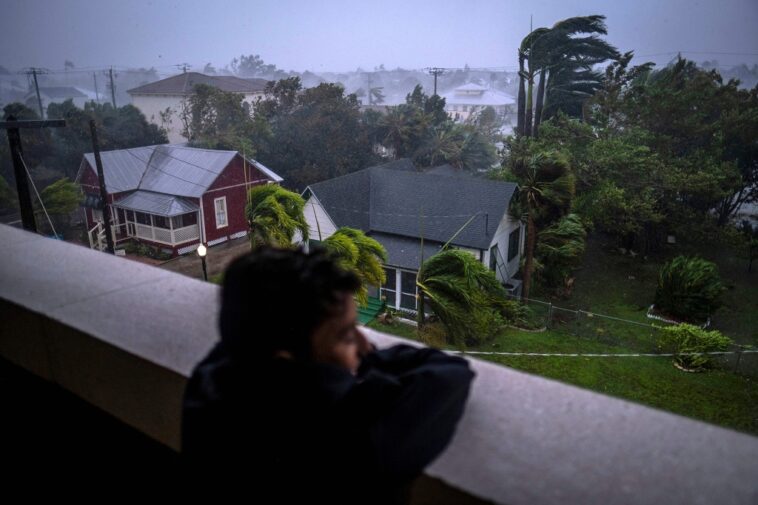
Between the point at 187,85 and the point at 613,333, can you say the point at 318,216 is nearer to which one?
the point at 613,333

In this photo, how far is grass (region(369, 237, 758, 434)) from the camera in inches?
332

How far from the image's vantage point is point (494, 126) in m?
32.8

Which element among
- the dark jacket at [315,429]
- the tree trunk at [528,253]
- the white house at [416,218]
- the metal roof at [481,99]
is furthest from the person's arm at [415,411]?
the metal roof at [481,99]

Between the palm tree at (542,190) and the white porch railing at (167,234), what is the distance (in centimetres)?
906

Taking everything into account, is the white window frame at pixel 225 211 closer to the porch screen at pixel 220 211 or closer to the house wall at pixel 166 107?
the porch screen at pixel 220 211

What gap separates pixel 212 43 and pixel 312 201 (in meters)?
59.6

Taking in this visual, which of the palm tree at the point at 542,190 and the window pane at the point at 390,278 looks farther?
the window pane at the point at 390,278

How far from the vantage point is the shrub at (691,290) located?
1123cm

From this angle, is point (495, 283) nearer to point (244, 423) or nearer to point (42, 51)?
point (244, 423)

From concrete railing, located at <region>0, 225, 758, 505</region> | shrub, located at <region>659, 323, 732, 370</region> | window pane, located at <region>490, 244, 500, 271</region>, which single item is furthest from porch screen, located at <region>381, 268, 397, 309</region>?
concrete railing, located at <region>0, 225, 758, 505</region>

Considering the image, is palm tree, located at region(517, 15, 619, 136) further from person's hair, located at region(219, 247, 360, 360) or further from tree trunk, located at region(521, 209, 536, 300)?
person's hair, located at region(219, 247, 360, 360)

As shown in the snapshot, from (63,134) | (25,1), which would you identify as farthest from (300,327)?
(25,1)

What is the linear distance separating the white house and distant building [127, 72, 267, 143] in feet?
34.1

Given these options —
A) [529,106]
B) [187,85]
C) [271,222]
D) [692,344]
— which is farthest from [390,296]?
[187,85]
